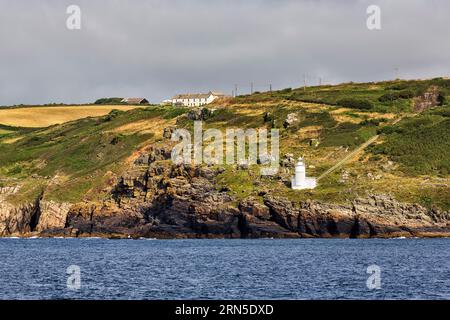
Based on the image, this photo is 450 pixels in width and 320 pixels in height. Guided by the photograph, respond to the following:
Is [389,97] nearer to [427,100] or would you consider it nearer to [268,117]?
[427,100]

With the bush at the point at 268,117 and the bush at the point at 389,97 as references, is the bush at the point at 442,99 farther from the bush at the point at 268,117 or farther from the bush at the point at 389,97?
the bush at the point at 268,117

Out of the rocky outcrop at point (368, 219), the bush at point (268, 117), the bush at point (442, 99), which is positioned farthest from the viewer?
the bush at point (442, 99)

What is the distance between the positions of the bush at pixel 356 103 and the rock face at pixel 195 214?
144ft

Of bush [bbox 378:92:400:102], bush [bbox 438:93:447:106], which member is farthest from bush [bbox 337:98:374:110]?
bush [bbox 438:93:447:106]

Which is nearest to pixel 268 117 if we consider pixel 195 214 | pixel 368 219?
pixel 195 214

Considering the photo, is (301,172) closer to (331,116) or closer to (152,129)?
(331,116)

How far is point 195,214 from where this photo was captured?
399 feet

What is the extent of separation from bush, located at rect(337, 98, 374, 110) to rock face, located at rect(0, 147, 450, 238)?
44.0 meters

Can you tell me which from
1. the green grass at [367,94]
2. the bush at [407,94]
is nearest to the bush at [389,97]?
the green grass at [367,94]

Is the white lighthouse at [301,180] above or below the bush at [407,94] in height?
below

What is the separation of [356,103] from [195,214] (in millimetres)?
59759

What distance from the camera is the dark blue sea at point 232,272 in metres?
46.7
